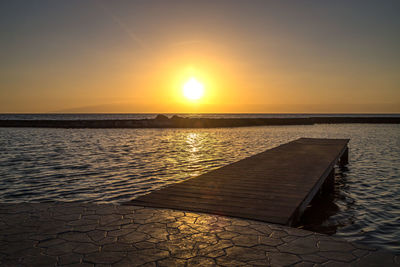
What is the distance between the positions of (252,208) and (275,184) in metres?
2.02

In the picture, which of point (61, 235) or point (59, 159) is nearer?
point (61, 235)

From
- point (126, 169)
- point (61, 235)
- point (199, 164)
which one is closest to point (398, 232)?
point (61, 235)

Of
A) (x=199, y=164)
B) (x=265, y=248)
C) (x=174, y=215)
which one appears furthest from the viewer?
(x=199, y=164)

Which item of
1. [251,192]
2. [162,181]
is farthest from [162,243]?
[162,181]

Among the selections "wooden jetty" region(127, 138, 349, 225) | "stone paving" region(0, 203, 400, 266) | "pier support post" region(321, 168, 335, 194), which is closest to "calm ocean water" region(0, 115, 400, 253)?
"pier support post" region(321, 168, 335, 194)

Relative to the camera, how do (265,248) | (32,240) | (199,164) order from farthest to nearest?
1. (199,164)
2. (32,240)
3. (265,248)

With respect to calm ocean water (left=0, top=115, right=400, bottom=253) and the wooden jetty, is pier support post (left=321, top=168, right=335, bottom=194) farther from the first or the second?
the wooden jetty

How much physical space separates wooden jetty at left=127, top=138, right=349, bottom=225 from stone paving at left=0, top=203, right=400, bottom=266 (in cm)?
40

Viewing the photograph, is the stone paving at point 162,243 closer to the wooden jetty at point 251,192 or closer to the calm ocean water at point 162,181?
the wooden jetty at point 251,192

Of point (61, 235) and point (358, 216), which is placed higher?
point (61, 235)

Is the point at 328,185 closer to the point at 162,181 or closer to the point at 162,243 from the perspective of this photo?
the point at 162,181

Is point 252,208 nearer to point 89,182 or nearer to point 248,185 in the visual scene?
point 248,185

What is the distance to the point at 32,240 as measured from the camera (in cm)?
388

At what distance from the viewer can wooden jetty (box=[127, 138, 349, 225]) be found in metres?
5.08
